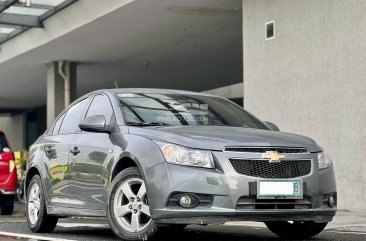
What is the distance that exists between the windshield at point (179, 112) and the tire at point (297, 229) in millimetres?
1009

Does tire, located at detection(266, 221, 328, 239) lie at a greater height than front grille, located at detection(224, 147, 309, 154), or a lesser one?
lesser

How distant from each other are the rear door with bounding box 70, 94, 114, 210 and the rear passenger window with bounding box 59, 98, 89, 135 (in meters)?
0.27

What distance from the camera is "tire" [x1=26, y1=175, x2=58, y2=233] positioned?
315 inches

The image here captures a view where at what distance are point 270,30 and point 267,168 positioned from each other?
24.0 feet

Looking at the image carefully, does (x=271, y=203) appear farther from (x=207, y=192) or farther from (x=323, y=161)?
(x=323, y=161)

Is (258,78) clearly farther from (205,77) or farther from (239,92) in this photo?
(239,92)

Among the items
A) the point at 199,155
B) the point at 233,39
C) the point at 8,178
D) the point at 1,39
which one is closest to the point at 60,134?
the point at 199,155

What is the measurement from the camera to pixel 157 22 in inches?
662

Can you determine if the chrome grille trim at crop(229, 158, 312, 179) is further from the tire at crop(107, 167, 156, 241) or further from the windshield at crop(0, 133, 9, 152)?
the windshield at crop(0, 133, 9, 152)

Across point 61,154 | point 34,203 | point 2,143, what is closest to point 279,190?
point 61,154

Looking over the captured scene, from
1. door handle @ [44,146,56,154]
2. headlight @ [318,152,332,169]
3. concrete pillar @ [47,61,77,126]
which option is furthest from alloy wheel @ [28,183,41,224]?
concrete pillar @ [47,61,77,126]

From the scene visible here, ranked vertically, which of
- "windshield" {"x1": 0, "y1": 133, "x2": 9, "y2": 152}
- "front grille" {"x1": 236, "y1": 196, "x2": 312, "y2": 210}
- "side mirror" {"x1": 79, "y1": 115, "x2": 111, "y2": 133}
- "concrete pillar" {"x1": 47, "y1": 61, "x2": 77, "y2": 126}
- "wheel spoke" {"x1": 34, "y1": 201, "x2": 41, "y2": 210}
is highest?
"concrete pillar" {"x1": 47, "y1": 61, "x2": 77, "y2": 126}

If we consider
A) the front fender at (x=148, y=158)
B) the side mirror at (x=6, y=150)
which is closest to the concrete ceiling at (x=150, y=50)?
Answer: the side mirror at (x=6, y=150)

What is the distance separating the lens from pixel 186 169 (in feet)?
19.1
